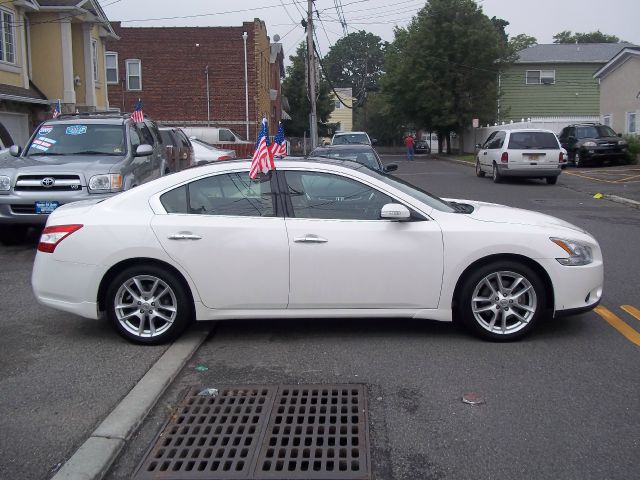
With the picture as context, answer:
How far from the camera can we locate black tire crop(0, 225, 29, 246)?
11148mm

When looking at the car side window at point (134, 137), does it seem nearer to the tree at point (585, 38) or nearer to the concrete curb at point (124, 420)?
the concrete curb at point (124, 420)

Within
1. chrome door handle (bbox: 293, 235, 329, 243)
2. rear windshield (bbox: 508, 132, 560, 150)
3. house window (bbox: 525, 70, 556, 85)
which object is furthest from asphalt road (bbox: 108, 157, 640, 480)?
house window (bbox: 525, 70, 556, 85)

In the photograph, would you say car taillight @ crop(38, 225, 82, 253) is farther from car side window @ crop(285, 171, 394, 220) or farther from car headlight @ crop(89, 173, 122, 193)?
car headlight @ crop(89, 173, 122, 193)

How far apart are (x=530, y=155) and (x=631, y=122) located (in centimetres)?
1222

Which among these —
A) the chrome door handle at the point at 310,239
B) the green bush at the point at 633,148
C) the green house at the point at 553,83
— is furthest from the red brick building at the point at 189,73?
the chrome door handle at the point at 310,239

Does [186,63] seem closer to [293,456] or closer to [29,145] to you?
[29,145]

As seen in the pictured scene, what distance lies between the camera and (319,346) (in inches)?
237

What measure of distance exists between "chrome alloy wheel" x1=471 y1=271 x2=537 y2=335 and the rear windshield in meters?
16.7

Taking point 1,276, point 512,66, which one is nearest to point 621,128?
point 512,66

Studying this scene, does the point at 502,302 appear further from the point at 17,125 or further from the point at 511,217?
the point at 17,125

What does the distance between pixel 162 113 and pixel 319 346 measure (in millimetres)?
34486

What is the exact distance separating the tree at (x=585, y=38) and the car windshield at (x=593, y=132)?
7051 cm

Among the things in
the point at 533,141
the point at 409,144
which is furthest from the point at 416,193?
the point at 409,144

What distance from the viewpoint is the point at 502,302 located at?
5973 millimetres
